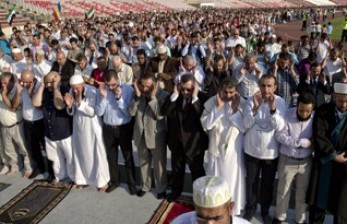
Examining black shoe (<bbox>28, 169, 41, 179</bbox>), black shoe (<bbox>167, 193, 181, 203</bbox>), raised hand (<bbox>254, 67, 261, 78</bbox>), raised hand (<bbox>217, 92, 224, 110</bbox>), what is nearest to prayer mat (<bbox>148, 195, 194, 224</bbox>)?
black shoe (<bbox>167, 193, 181, 203</bbox>)

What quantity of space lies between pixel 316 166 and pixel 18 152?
4498 millimetres

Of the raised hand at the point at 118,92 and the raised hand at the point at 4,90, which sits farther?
the raised hand at the point at 4,90

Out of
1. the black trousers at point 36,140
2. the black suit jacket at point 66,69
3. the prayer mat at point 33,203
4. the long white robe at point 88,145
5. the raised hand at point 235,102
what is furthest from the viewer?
the black suit jacket at point 66,69

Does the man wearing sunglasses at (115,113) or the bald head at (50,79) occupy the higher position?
the bald head at (50,79)

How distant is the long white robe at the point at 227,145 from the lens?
4398 millimetres

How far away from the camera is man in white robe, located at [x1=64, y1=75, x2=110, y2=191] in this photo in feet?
16.7

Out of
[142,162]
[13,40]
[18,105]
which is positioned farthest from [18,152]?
[13,40]

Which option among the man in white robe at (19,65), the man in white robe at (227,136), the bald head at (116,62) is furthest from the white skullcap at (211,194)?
the man in white robe at (19,65)

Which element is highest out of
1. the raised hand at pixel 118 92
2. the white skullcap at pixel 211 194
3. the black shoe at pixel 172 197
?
the white skullcap at pixel 211 194

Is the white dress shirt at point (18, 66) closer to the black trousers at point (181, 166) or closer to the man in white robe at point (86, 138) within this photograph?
the man in white robe at point (86, 138)

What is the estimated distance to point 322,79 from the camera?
6.18 meters

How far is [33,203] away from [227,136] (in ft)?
9.47

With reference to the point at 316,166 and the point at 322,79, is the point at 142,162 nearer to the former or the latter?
the point at 316,166

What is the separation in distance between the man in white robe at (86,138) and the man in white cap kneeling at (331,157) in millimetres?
2818
